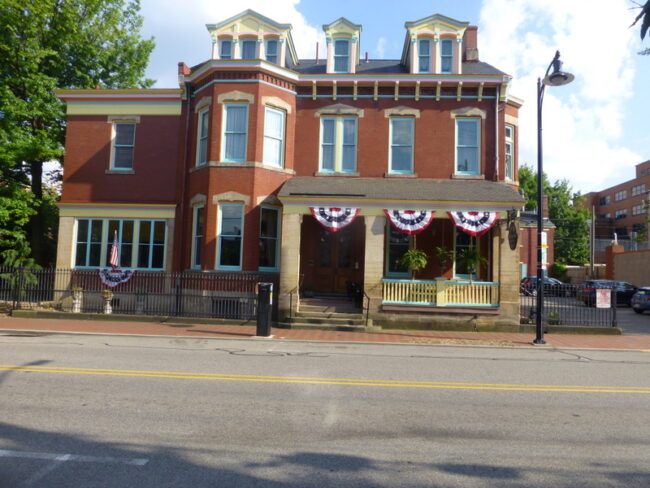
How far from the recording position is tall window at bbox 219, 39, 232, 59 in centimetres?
1822

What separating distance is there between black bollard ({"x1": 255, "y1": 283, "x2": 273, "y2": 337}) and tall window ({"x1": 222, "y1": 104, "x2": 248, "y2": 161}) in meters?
6.04

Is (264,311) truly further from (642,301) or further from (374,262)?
(642,301)

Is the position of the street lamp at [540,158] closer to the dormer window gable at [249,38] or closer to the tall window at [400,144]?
the tall window at [400,144]

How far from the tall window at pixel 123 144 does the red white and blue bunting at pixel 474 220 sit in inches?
513

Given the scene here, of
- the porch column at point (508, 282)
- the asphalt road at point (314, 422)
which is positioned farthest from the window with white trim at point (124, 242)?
the porch column at point (508, 282)

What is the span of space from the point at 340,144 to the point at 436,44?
5.36m

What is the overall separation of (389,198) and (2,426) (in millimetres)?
12392

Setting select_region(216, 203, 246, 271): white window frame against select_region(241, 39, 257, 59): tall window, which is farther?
select_region(241, 39, 257, 59): tall window

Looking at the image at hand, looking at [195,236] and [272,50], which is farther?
[272,50]

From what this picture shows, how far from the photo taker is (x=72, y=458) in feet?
14.4

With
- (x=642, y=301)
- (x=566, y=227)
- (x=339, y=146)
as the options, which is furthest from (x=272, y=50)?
(x=566, y=227)

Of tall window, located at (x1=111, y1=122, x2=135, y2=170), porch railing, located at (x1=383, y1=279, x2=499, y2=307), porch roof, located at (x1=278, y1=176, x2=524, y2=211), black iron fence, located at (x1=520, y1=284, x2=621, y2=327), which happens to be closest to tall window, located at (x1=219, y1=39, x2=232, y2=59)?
tall window, located at (x1=111, y1=122, x2=135, y2=170)

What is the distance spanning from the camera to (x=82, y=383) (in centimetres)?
727

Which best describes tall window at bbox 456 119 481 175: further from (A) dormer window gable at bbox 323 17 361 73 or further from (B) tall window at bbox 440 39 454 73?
(A) dormer window gable at bbox 323 17 361 73
